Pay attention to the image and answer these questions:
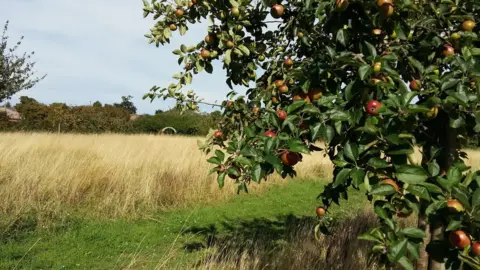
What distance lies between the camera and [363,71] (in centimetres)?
143

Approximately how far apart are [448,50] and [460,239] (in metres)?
0.96

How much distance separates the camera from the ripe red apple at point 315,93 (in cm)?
176

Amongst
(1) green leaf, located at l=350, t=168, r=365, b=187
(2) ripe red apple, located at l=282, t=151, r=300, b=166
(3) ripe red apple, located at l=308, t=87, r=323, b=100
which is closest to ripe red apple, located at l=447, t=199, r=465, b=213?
(1) green leaf, located at l=350, t=168, r=365, b=187

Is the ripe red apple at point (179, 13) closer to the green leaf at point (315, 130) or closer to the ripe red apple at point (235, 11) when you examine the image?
the ripe red apple at point (235, 11)

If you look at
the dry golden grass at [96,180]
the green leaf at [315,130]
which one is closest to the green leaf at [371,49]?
the green leaf at [315,130]

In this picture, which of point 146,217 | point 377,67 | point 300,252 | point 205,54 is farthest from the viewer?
point 146,217

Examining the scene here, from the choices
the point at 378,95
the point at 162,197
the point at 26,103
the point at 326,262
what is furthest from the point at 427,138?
the point at 26,103

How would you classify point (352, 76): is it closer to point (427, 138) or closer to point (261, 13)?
point (427, 138)

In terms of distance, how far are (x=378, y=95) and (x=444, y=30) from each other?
2.53ft

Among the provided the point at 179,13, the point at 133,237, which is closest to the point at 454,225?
the point at 179,13

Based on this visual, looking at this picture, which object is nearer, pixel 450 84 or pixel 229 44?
pixel 450 84

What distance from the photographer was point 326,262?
3.49 metres

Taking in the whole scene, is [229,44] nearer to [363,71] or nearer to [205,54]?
[205,54]

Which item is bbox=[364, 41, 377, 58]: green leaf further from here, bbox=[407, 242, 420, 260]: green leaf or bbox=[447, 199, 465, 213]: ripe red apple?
bbox=[407, 242, 420, 260]: green leaf
